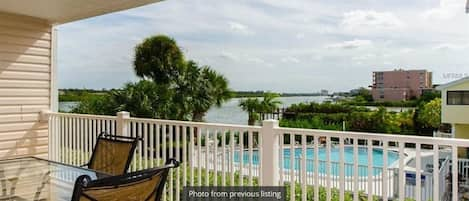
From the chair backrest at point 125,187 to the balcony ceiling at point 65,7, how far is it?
7.96 feet

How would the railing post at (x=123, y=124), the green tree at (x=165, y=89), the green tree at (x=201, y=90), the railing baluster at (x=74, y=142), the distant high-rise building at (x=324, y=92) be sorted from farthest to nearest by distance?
the distant high-rise building at (x=324, y=92), the green tree at (x=201, y=90), the green tree at (x=165, y=89), the railing baluster at (x=74, y=142), the railing post at (x=123, y=124)

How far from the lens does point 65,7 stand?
4199mm

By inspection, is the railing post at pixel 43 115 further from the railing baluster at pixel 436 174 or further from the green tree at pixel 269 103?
the green tree at pixel 269 103

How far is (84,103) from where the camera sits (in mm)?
13289

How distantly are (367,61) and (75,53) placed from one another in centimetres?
1922

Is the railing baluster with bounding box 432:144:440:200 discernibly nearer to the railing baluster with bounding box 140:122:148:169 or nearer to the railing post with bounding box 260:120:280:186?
the railing post with bounding box 260:120:280:186

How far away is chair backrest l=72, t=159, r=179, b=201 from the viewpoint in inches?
59.9

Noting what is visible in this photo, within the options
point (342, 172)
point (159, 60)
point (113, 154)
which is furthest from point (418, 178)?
point (159, 60)

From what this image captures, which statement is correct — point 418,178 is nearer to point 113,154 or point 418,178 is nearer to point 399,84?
point 113,154

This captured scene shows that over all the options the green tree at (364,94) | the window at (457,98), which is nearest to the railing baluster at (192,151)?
the window at (457,98)

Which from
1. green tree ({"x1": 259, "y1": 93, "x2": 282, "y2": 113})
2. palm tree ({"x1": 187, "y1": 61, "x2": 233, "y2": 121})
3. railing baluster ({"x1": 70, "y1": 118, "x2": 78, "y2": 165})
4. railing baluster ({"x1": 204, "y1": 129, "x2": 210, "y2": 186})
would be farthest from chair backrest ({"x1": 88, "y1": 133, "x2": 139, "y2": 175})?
green tree ({"x1": 259, "y1": 93, "x2": 282, "y2": 113})

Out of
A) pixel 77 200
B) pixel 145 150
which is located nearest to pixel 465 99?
pixel 145 150

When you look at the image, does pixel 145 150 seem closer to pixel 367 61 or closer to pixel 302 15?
pixel 302 15

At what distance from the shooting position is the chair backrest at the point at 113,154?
3.07 meters
